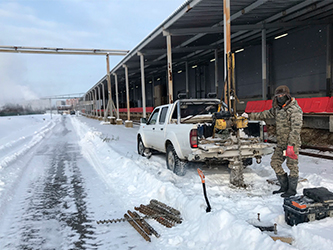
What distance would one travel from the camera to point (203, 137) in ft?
18.7

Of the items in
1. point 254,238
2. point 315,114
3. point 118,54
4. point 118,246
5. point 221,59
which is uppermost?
point 118,54

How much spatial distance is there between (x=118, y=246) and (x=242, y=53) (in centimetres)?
2368

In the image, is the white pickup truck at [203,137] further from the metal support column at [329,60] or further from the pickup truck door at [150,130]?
the metal support column at [329,60]

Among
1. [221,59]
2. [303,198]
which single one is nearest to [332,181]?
[303,198]

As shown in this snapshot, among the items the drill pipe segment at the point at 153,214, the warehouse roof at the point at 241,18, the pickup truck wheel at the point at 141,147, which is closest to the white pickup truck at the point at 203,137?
the drill pipe segment at the point at 153,214

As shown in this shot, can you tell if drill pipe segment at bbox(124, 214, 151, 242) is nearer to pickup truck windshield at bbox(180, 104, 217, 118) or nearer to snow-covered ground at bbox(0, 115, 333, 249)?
snow-covered ground at bbox(0, 115, 333, 249)

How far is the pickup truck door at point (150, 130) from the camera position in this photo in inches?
323

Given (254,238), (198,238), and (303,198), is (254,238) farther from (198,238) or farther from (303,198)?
(303,198)

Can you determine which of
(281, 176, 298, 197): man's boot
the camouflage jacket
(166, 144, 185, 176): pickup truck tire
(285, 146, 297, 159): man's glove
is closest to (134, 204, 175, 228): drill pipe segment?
(166, 144, 185, 176): pickup truck tire

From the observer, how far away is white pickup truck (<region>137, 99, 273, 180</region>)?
5422 millimetres

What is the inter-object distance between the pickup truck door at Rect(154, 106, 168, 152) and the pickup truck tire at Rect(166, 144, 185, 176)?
20.8 inches

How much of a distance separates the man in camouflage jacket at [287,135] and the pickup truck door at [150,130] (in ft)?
13.6

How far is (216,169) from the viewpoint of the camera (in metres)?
6.92

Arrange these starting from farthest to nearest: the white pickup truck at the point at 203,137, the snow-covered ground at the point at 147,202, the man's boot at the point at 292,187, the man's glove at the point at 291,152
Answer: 1. the white pickup truck at the point at 203,137
2. the man's boot at the point at 292,187
3. the man's glove at the point at 291,152
4. the snow-covered ground at the point at 147,202
